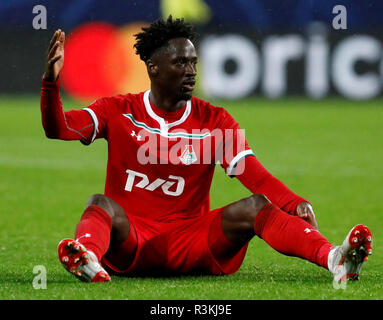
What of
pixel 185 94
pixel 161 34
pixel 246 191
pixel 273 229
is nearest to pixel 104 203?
pixel 185 94

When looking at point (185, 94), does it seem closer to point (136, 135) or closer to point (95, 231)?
point (136, 135)

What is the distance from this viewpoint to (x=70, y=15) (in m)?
18.6

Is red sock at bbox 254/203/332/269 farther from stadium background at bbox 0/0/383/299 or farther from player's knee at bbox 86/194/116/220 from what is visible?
stadium background at bbox 0/0/383/299

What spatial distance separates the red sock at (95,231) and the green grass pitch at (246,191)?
0.20 metres

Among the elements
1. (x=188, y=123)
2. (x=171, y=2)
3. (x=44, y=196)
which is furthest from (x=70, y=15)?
(x=188, y=123)

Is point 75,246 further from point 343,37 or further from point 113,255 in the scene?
point 343,37

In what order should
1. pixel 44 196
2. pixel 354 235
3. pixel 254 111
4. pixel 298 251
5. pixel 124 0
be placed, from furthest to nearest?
pixel 124 0, pixel 254 111, pixel 44 196, pixel 298 251, pixel 354 235

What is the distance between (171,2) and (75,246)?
46.5ft

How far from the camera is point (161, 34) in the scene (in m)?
5.35

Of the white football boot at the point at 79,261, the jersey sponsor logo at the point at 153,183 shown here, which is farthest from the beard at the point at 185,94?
the white football boot at the point at 79,261

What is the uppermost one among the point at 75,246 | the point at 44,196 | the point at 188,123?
the point at 188,123

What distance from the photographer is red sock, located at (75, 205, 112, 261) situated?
4770 mm

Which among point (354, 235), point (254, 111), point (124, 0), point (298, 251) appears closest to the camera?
point (354, 235)

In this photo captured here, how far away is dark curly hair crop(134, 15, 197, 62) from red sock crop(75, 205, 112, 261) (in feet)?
3.34
